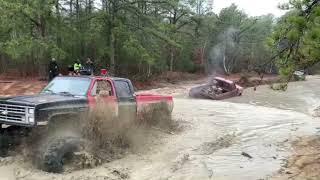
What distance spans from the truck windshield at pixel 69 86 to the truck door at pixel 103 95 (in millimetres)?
188

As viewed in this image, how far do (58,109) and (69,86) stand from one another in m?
1.47

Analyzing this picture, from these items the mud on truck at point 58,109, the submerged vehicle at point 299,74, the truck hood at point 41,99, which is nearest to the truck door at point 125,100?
the mud on truck at point 58,109

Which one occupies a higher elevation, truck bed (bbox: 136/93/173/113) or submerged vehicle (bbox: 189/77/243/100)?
truck bed (bbox: 136/93/173/113)

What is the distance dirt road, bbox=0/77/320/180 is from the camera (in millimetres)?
9812

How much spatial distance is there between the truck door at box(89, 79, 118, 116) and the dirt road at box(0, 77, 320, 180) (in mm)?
1211

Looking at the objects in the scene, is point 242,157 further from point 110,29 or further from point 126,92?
point 110,29

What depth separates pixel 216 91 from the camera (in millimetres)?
28344

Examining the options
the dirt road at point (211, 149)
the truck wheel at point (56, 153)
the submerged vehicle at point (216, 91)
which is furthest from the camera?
the submerged vehicle at point (216, 91)

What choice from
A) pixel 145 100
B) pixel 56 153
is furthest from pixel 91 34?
pixel 56 153

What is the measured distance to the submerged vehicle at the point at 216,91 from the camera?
27598mm

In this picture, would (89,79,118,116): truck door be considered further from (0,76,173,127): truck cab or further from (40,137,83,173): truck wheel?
(40,137,83,173): truck wheel

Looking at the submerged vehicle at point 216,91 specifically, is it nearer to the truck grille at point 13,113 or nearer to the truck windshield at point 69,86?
the truck windshield at point 69,86

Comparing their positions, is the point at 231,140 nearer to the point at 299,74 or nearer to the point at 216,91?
the point at 216,91

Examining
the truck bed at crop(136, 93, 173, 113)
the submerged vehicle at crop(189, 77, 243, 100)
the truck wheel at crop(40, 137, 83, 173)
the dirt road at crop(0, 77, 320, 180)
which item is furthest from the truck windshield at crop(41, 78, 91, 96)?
the submerged vehicle at crop(189, 77, 243, 100)
